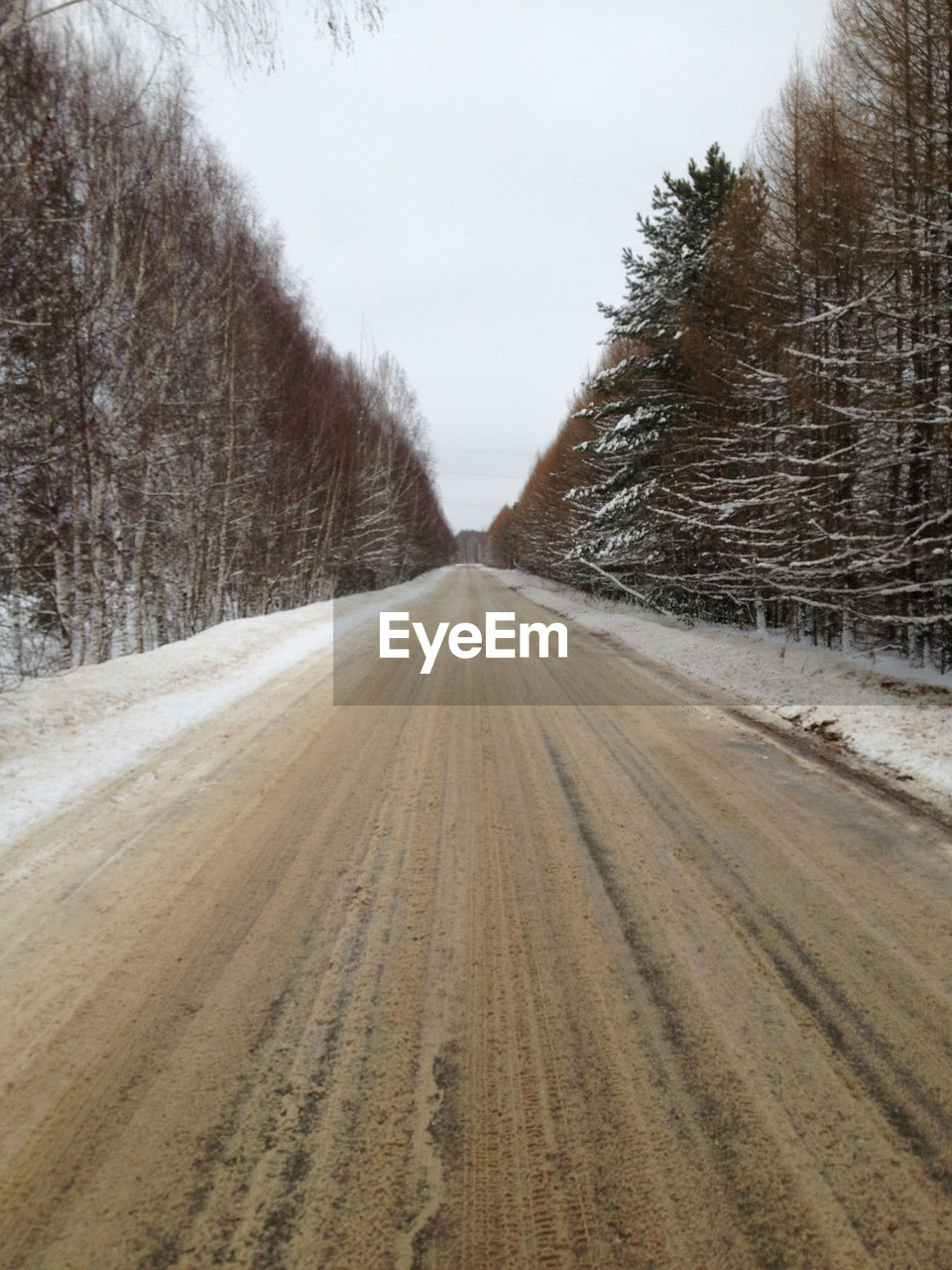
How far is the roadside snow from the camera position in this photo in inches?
153

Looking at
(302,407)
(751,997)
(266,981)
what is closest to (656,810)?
(751,997)

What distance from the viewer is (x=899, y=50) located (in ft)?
21.9

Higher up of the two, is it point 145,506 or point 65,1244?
point 145,506

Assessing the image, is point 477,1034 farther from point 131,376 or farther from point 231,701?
point 131,376

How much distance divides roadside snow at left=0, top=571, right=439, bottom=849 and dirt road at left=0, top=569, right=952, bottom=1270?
524mm

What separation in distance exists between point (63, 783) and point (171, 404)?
318 inches

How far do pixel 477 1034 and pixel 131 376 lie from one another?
11039 millimetres

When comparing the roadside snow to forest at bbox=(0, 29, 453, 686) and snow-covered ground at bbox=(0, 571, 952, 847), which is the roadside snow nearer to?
snow-covered ground at bbox=(0, 571, 952, 847)

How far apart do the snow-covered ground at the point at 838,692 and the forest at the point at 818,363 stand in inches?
32.9

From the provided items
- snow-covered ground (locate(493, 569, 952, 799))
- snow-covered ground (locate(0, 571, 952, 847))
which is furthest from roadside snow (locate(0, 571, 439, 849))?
snow-covered ground (locate(493, 569, 952, 799))

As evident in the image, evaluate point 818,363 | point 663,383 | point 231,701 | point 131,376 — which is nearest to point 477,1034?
point 231,701

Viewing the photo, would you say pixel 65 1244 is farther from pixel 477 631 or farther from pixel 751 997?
pixel 477 631

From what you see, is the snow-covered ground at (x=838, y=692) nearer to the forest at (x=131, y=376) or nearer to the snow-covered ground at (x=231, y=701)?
the snow-covered ground at (x=231, y=701)

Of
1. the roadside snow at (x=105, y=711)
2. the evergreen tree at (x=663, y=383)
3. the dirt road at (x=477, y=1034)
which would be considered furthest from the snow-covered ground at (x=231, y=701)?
the evergreen tree at (x=663, y=383)
